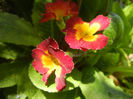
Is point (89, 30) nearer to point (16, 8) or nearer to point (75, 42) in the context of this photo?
point (75, 42)

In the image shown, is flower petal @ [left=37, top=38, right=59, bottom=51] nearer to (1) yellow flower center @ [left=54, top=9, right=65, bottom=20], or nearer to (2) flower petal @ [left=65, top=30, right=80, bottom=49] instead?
(2) flower petal @ [left=65, top=30, right=80, bottom=49]

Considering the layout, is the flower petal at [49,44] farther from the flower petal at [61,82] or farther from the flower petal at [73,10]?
the flower petal at [73,10]

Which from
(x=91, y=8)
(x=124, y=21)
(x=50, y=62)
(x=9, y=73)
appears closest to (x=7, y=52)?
(x=9, y=73)

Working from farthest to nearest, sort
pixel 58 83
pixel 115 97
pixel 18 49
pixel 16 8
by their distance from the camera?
pixel 16 8
pixel 18 49
pixel 115 97
pixel 58 83

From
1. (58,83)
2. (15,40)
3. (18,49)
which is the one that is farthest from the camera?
(18,49)

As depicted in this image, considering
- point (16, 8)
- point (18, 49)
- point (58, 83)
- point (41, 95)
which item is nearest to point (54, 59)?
point (58, 83)

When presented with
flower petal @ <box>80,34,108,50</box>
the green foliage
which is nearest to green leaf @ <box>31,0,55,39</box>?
the green foliage
